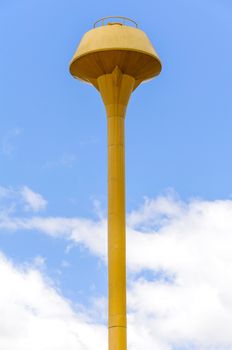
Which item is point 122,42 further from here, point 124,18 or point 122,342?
point 122,342

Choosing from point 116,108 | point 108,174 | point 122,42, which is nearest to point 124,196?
point 108,174

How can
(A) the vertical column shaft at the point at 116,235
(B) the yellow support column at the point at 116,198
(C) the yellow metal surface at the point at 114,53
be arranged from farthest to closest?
(C) the yellow metal surface at the point at 114,53 < (B) the yellow support column at the point at 116,198 < (A) the vertical column shaft at the point at 116,235

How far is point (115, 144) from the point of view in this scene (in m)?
57.3

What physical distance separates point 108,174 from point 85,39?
905cm

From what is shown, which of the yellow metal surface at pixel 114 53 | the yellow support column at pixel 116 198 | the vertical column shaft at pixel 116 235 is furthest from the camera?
the yellow metal surface at pixel 114 53

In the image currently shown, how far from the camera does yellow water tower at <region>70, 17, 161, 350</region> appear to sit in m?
55.4

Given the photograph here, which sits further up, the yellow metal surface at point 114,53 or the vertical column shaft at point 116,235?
the yellow metal surface at point 114,53

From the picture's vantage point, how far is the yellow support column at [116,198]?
5328 cm

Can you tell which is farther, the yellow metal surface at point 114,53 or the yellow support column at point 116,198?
the yellow metal surface at point 114,53

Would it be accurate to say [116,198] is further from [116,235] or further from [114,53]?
[114,53]

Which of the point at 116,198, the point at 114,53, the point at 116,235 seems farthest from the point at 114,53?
the point at 116,235

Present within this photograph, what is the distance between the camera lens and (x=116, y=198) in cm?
5606

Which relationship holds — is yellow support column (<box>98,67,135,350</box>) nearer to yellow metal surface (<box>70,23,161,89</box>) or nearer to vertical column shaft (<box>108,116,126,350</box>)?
vertical column shaft (<box>108,116,126,350</box>)

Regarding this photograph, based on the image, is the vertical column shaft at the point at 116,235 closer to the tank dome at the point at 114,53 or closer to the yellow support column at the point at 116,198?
the yellow support column at the point at 116,198
